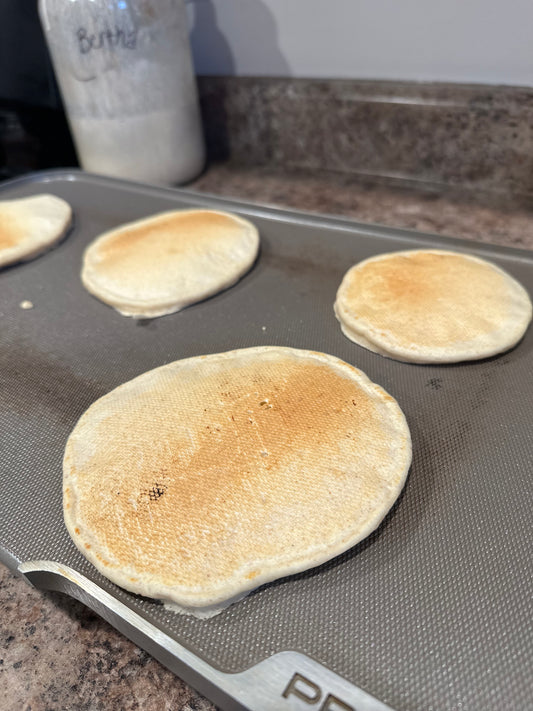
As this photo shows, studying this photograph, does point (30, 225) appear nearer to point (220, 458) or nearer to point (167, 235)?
point (167, 235)

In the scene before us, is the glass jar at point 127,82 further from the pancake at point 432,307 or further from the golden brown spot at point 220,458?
the golden brown spot at point 220,458

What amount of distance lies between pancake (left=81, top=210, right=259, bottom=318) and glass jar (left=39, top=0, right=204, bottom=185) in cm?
32

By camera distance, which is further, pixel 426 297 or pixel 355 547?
pixel 426 297

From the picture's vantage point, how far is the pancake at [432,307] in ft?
2.62

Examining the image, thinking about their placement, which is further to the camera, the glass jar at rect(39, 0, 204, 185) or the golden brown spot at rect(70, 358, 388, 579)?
the glass jar at rect(39, 0, 204, 185)

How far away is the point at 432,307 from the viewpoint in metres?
0.86

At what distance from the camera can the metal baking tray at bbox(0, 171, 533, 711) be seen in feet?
1.57

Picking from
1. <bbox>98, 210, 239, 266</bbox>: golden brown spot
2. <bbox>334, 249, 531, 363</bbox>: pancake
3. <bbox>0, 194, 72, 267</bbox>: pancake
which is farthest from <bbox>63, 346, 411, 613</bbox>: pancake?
<bbox>0, 194, 72, 267</bbox>: pancake

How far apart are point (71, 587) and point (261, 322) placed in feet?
1.72

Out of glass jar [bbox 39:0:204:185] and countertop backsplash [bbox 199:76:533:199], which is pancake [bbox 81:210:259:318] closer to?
glass jar [bbox 39:0:204:185]

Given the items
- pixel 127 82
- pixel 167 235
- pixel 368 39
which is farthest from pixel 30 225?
pixel 368 39

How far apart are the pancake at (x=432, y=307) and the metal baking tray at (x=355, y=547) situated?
0.03 m

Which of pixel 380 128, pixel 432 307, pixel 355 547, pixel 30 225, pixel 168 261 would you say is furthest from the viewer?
pixel 380 128

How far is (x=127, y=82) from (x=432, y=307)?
3.09 ft
